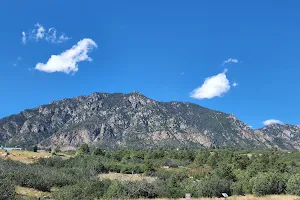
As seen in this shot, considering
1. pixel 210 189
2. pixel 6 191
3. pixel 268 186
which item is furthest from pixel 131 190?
pixel 268 186

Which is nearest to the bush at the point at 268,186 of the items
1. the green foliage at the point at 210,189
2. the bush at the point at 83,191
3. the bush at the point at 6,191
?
the green foliage at the point at 210,189

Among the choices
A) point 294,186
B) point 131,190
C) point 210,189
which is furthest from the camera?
point 294,186

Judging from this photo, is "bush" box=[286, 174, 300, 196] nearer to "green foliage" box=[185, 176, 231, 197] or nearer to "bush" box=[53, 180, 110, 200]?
"green foliage" box=[185, 176, 231, 197]

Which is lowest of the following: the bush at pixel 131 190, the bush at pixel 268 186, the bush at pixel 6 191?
the bush at pixel 6 191

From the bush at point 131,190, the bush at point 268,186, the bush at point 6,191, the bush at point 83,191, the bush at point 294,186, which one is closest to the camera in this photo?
the bush at point 6,191

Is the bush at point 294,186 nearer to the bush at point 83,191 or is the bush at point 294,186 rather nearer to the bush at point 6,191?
the bush at point 83,191

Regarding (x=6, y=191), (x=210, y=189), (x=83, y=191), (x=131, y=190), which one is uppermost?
(x=210, y=189)

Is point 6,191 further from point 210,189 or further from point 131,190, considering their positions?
point 210,189

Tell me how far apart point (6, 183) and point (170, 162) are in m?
78.9

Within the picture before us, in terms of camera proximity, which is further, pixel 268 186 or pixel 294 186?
pixel 268 186

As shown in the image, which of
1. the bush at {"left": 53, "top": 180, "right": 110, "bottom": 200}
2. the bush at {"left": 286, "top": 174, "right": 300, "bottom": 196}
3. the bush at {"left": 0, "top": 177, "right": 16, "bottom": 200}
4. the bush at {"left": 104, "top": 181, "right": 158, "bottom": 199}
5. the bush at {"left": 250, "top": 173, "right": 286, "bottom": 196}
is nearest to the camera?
the bush at {"left": 0, "top": 177, "right": 16, "bottom": 200}

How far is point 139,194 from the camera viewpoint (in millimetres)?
35656

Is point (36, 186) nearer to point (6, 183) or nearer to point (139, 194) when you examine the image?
point (139, 194)

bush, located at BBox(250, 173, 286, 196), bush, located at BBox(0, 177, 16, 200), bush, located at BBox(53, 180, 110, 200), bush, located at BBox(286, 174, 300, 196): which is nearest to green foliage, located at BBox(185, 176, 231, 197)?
bush, located at BBox(250, 173, 286, 196)
